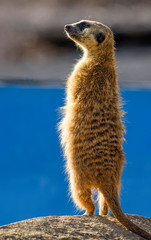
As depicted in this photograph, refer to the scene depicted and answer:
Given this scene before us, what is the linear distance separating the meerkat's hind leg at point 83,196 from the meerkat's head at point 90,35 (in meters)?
1.04

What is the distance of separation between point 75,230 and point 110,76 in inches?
43.6

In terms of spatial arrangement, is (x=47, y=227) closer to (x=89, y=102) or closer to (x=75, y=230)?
(x=75, y=230)

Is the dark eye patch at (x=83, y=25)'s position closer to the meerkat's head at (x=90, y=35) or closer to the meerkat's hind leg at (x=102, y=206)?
the meerkat's head at (x=90, y=35)

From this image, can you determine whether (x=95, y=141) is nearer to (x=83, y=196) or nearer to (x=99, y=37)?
(x=83, y=196)

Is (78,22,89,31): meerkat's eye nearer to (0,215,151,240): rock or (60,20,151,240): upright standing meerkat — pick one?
(60,20,151,240): upright standing meerkat

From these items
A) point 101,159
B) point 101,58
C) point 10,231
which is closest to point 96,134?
point 101,159

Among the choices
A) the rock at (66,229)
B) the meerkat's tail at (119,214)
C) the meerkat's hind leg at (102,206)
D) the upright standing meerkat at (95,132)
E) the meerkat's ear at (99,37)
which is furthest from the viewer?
the meerkat's ear at (99,37)

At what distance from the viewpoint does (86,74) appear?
260cm

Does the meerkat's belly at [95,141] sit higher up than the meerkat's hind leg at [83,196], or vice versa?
the meerkat's belly at [95,141]

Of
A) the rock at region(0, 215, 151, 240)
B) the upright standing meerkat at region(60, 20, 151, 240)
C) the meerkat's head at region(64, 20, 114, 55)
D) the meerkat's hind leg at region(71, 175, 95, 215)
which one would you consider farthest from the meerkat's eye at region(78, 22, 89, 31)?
the rock at region(0, 215, 151, 240)

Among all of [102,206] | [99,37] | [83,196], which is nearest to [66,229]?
[83,196]

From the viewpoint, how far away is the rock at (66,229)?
2092mm

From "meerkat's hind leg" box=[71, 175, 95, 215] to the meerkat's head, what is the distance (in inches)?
41.1

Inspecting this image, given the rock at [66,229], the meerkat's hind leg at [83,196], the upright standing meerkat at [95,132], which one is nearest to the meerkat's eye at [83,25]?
the upright standing meerkat at [95,132]
